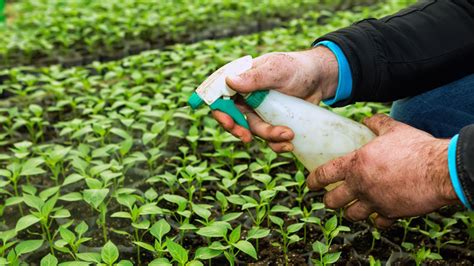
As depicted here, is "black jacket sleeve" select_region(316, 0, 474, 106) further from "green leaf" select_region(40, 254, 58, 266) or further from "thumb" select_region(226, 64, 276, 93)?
"green leaf" select_region(40, 254, 58, 266)

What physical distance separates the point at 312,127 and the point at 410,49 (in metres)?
0.41

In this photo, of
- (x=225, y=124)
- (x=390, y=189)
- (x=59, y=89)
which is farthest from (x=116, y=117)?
(x=390, y=189)

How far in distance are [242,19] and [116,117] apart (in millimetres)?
2206

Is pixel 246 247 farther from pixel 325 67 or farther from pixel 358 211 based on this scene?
pixel 325 67

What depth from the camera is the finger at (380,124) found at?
1.42m

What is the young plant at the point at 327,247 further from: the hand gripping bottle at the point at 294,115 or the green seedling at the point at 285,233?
the hand gripping bottle at the point at 294,115

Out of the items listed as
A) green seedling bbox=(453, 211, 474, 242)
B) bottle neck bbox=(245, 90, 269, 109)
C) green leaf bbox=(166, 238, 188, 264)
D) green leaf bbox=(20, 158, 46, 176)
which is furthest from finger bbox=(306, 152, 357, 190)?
green leaf bbox=(20, 158, 46, 176)

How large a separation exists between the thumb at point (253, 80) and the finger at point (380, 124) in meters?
0.29

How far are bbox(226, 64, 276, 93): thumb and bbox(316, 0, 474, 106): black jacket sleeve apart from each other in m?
0.26

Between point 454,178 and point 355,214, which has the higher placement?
point 454,178

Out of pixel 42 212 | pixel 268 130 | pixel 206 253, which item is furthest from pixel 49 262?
pixel 268 130

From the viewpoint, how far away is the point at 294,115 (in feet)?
4.63

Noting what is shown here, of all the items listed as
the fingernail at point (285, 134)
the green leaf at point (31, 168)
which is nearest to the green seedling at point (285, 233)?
the fingernail at point (285, 134)

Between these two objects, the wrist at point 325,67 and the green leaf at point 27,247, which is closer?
the green leaf at point 27,247
